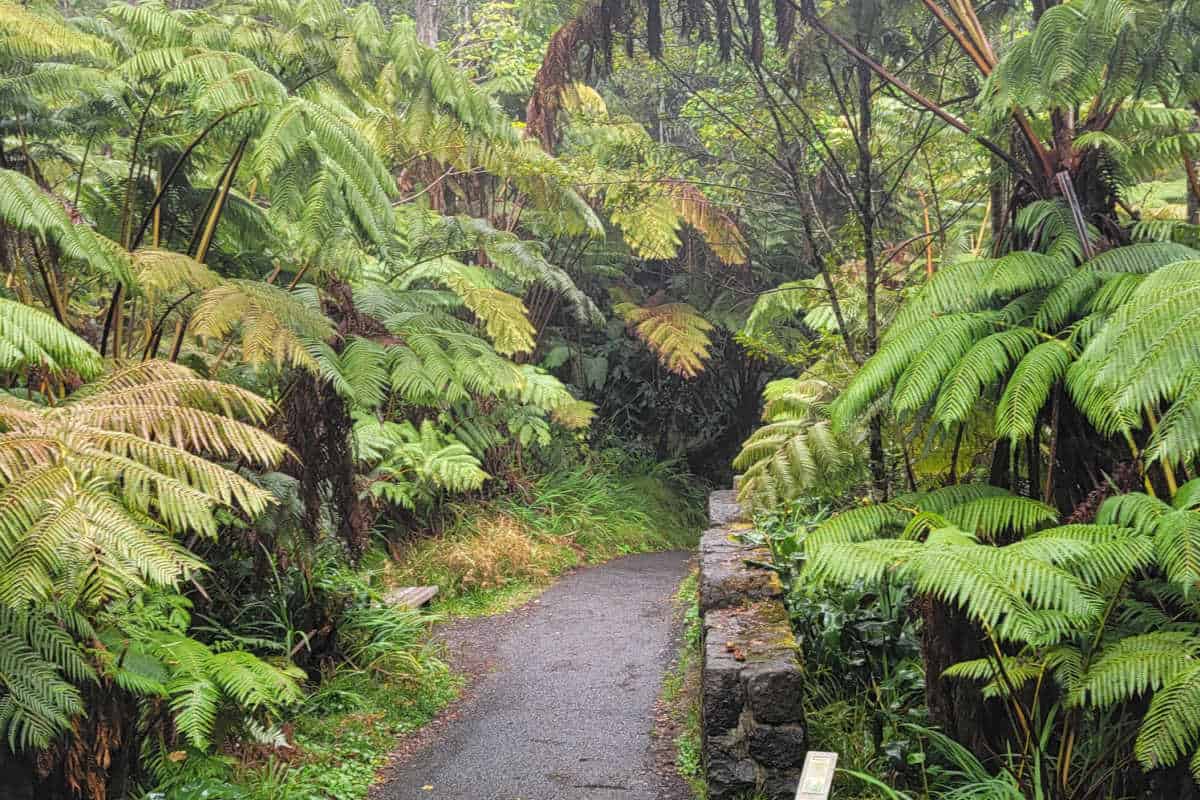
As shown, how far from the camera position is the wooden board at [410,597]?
21.2ft

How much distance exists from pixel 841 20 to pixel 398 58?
2.24m

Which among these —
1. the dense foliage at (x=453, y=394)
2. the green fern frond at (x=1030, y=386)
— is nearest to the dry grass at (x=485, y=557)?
the dense foliage at (x=453, y=394)

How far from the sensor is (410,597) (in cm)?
679

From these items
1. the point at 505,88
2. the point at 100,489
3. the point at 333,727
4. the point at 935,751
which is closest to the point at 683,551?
the point at 505,88

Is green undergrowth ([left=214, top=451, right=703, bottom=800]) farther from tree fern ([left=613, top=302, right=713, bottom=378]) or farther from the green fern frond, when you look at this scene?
the green fern frond

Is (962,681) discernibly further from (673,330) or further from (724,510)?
(673,330)

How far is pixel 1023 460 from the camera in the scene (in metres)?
3.74

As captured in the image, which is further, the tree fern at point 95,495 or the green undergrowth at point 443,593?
the green undergrowth at point 443,593

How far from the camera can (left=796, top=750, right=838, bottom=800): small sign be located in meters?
2.42

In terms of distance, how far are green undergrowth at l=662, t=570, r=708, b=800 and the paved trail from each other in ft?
0.37

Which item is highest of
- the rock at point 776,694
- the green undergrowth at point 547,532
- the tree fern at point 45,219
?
the tree fern at point 45,219

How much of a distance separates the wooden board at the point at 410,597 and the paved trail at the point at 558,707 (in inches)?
13.9

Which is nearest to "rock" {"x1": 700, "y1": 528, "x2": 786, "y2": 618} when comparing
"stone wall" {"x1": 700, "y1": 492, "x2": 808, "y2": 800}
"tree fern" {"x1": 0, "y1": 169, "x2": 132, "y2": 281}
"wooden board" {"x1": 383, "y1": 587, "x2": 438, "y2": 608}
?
"stone wall" {"x1": 700, "y1": 492, "x2": 808, "y2": 800}

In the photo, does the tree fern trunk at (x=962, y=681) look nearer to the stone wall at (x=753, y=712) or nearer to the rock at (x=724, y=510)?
the stone wall at (x=753, y=712)
